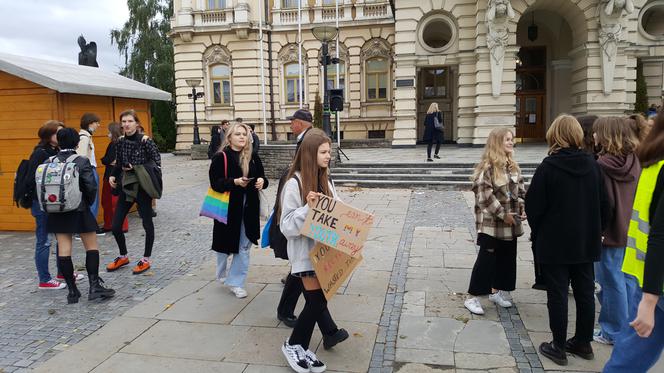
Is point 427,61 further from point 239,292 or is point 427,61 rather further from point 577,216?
point 577,216

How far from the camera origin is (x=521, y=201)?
4637mm

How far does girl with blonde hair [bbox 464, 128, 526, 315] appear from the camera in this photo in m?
4.53

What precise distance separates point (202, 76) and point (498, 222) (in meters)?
26.8

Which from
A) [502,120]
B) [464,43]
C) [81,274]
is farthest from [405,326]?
[464,43]

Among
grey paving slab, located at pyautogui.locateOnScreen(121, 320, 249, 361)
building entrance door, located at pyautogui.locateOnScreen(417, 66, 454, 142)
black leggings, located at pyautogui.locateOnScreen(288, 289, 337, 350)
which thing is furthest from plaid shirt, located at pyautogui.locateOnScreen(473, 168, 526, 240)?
building entrance door, located at pyautogui.locateOnScreen(417, 66, 454, 142)

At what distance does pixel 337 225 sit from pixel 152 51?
132 feet

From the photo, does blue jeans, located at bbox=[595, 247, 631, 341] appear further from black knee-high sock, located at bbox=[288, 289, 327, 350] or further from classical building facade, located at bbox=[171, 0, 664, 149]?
classical building facade, located at bbox=[171, 0, 664, 149]

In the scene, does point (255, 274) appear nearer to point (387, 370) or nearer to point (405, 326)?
point (405, 326)

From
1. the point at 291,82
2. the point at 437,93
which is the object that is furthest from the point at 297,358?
the point at 291,82

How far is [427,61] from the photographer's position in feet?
71.9

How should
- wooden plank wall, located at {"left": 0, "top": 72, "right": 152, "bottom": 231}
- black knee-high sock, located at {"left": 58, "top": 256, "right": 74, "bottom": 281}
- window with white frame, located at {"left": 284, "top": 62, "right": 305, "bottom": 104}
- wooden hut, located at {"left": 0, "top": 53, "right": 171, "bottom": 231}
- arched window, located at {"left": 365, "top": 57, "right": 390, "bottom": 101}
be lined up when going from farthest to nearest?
window with white frame, located at {"left": 284, "top": 62, "right": 305, "bottom": 104} < arched window, located at {"left": 365, "top": 57, "right": 390, "bottom": 101} < wooden plank wall, located at {"left": 0, "top": 72, "right": 152, "bottom": 231} < wooden hut, located at {"left": 0, "top": 53, "right": 171, "bottom": 231} < black knee-high sock, located at {"left": 58, "top": 256, "right": 74, "bottom": 281}

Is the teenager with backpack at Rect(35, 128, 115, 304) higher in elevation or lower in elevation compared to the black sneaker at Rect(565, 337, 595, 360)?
higher

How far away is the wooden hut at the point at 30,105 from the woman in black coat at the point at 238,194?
4185mm

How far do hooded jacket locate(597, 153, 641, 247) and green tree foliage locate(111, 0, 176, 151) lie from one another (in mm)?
35996
